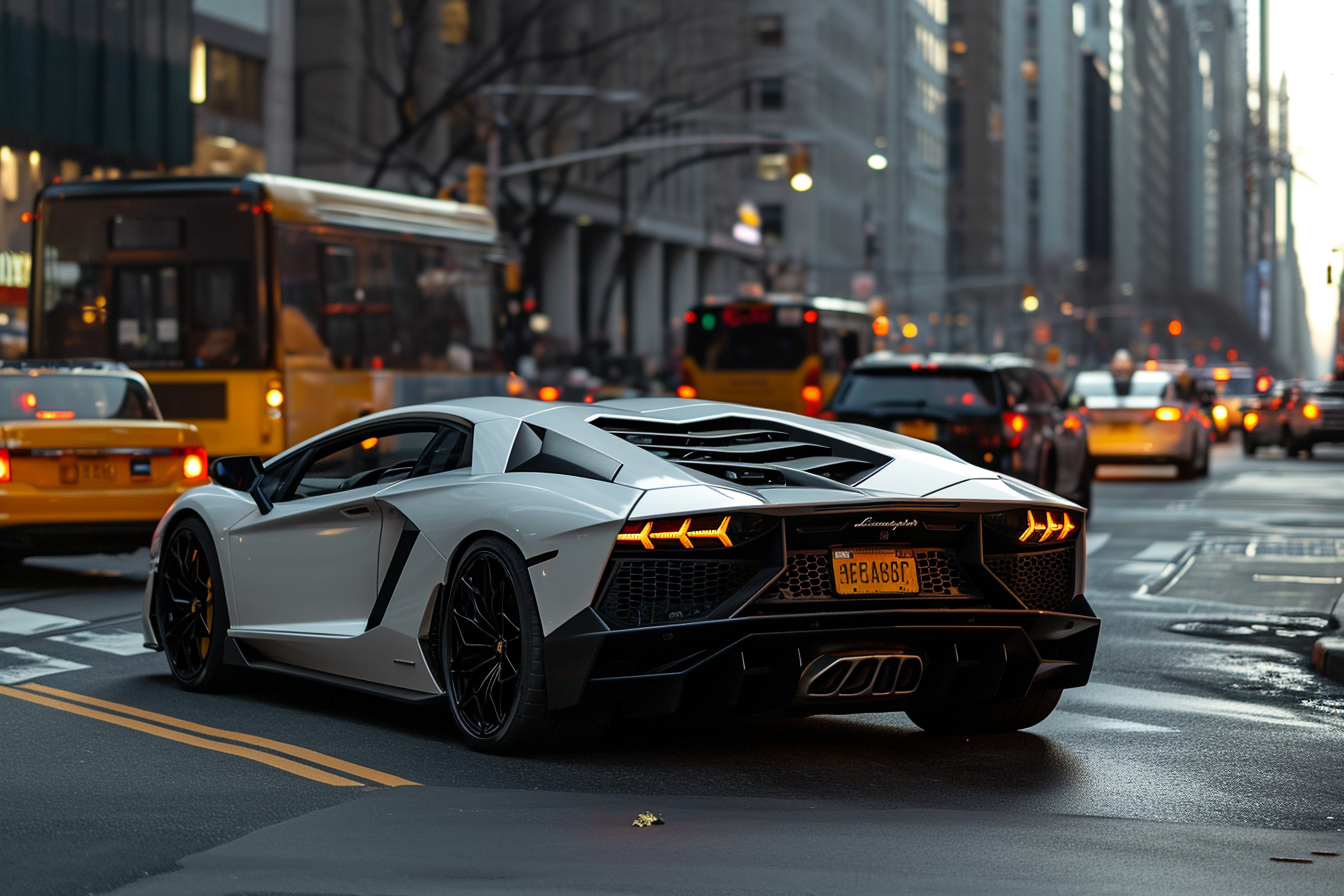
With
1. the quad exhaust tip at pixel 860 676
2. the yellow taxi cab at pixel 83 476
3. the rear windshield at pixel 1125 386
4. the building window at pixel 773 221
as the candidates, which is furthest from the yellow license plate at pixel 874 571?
the building window at pixel 773 221

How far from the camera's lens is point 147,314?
65.2ft

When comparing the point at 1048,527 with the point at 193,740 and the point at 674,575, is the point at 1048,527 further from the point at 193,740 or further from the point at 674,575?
the point at 193,740

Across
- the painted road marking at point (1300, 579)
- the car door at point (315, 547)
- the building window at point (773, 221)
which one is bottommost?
the painted road marking at point (1300, 579)

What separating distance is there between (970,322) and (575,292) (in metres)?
70.2

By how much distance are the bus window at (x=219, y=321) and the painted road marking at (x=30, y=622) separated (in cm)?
794

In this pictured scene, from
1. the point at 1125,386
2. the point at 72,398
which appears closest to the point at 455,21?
the point at 1125,386

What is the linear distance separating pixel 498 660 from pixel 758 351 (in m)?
31.6

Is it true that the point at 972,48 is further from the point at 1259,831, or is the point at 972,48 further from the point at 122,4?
the point at 1259,831

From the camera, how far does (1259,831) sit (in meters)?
5.99

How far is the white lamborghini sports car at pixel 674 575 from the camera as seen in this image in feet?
21.6

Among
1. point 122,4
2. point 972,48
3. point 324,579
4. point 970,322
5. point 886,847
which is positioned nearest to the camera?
point 886,847

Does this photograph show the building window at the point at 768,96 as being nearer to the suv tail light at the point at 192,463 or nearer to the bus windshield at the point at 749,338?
the bus windshield at the point at 749,338

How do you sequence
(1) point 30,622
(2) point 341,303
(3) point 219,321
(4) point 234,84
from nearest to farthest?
(1) point 30,622 < (3) point 219,321 < (2) point 341,303 < (4) point 234,84

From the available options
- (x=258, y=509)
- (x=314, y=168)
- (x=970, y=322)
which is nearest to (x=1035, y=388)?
(x=258, y=509)
